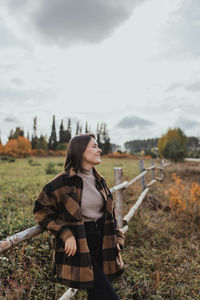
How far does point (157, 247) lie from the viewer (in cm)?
401

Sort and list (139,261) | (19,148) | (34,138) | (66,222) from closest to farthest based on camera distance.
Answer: (66,222)
(139,261)
(19,148)
(34,138)

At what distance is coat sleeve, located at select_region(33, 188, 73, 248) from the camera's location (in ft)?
4.89

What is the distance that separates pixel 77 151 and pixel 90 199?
15.1 inches

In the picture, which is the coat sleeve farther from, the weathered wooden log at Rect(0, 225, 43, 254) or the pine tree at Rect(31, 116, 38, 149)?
the pine tree at Rect(31, 116, 38, 149)

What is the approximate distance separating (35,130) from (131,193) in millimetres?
59110

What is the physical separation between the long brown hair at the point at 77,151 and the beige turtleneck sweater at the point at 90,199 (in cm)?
8

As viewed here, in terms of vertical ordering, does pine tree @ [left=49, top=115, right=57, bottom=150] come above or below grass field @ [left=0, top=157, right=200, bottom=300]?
above

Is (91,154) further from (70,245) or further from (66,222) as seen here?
(70,245)

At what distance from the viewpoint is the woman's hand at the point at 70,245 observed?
58.1 inches

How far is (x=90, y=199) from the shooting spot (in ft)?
5.71

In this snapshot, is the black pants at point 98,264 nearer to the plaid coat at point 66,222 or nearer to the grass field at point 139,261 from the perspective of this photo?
the plaid coat at point 66,222

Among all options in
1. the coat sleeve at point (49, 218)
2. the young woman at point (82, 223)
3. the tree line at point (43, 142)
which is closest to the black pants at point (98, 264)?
the young woman at point (82, 223)

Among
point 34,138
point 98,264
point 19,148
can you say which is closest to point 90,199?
point 98,264

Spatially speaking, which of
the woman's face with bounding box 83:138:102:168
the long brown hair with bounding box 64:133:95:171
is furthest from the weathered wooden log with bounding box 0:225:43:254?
the woman's face with bounding box 83:138:102:168
